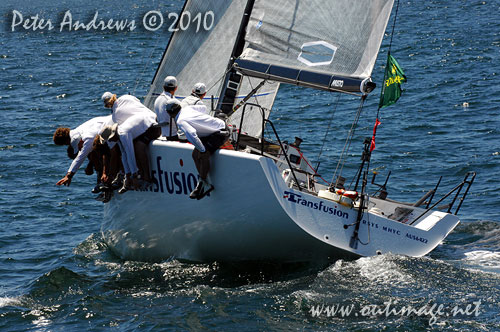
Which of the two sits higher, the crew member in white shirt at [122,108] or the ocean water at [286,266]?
the crew member in white shirt at [122,108]

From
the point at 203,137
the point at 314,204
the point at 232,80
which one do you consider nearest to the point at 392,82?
the point at 314,204

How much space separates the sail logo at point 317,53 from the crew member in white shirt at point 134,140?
8.23ft

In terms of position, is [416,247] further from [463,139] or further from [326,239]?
[463,139]

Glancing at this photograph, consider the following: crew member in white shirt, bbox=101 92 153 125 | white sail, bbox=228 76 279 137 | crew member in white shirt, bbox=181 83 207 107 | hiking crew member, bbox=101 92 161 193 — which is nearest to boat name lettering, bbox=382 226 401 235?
crew member in white shirt, bbox=181 83 207 107

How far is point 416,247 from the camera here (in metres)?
11.7

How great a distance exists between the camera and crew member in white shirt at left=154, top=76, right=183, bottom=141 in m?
11.2

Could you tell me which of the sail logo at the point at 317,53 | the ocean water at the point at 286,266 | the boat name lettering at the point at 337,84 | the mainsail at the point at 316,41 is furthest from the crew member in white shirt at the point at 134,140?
the boat name lettering at the point at 337,84

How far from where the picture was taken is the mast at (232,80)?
12406mm

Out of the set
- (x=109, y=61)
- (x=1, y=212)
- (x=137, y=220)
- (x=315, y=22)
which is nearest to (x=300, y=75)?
(x=315, y=22)

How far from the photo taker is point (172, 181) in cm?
1090
